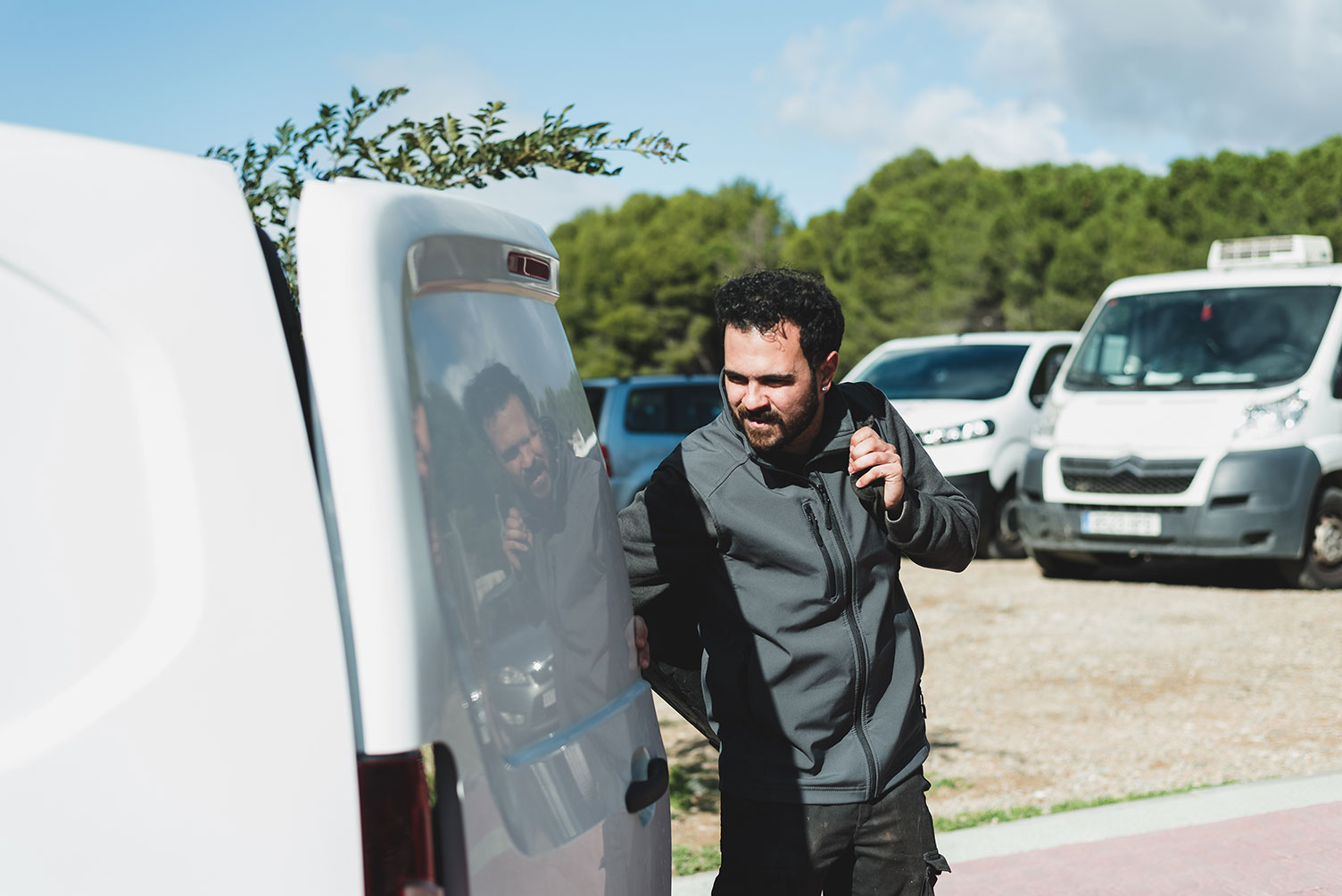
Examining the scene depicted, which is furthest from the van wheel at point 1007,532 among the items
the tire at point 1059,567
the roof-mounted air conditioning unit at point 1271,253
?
the roof-mounted air conditioning unit at point 1271,253

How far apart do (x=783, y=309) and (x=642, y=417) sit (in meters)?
10.3

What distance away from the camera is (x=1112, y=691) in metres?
6.95

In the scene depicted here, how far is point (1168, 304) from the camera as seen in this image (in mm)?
10305

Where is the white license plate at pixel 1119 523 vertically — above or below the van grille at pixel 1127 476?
below

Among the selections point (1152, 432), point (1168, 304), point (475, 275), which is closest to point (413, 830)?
point (475, 275)

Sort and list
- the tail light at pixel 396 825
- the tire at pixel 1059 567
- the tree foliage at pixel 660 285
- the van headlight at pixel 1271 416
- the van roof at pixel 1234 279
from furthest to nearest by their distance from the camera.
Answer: the tree foliage at pixel 660 285 → the tire at pixel 1059 567 → the van roof at pixel 1234 279 → the van headlight at pixel 1271 416 → the tail light at pixel 396 825

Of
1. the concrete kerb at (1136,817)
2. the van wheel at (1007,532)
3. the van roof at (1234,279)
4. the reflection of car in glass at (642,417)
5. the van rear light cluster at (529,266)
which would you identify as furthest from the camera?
the reflection of car in glass at (642,417)

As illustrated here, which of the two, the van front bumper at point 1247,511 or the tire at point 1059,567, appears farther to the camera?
the tire at point 1059,567

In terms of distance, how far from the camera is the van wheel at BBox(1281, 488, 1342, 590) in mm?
9336

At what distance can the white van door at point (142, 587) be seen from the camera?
1344 mm

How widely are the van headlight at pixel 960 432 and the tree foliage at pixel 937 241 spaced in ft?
7.08

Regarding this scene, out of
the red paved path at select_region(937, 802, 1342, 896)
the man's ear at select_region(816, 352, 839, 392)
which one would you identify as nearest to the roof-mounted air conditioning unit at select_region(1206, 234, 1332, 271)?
the red paved path at select_region(937, 802, 1342, 896)

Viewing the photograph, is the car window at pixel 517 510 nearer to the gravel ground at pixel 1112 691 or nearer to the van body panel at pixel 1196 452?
the gravel ground at pixel 1112 691

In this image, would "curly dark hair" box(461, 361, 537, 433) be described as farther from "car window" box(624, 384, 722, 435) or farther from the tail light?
"car window" box(624, 384, 722, 435)
